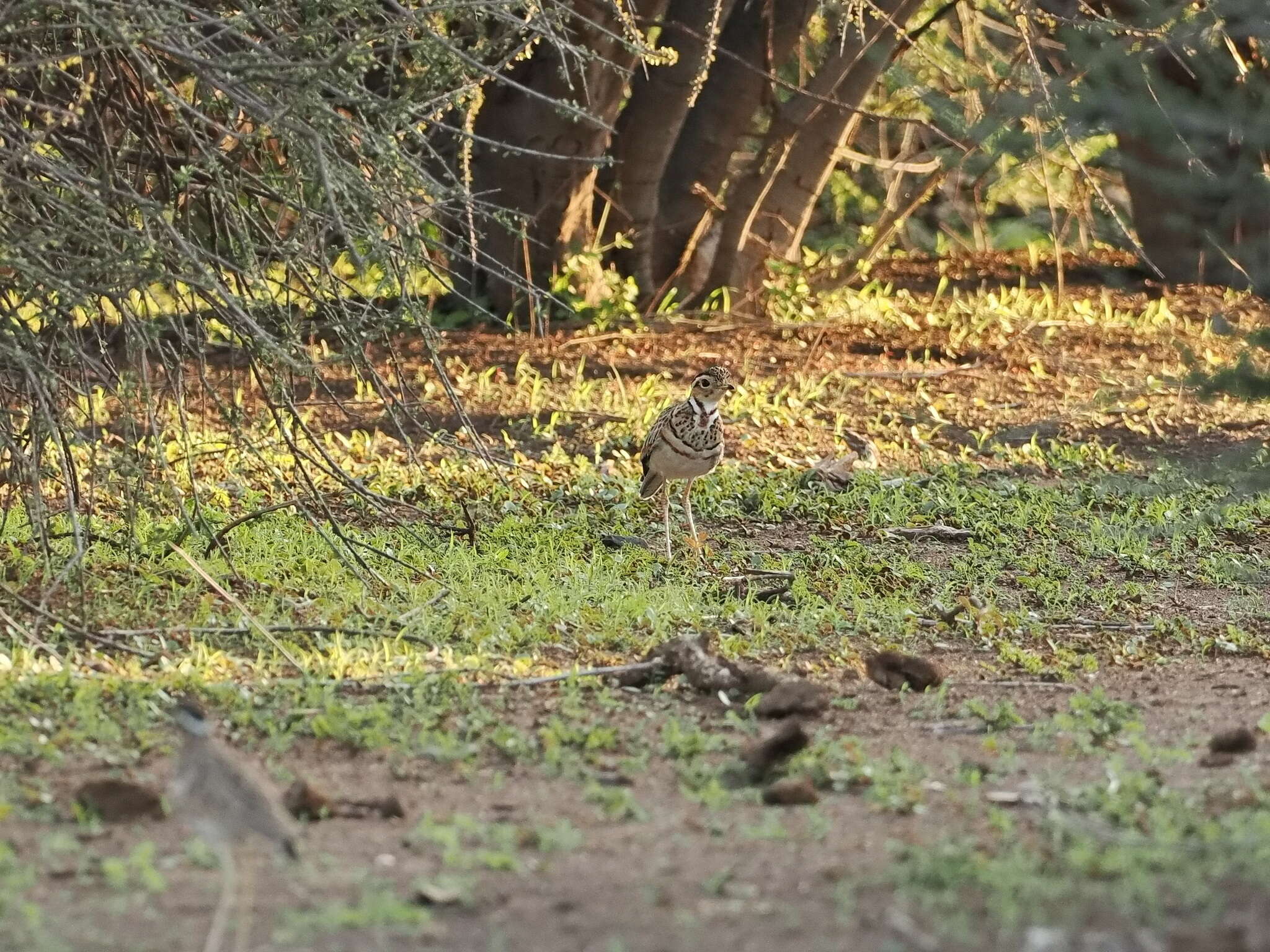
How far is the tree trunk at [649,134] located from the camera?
11.5 meters

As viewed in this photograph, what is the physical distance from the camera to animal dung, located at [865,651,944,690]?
18.1ft

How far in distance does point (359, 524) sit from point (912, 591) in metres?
2.49

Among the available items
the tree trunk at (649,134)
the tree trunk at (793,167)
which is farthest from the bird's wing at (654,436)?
the tree trunk at (793,167)

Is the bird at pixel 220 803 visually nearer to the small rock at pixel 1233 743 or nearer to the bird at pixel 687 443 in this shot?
the small rock at pixel 1233 743

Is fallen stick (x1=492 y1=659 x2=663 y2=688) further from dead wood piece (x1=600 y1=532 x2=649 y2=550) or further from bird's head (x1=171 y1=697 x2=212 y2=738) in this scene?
dead wood piece (x1=600 y1=532 x2=649 y2=550)

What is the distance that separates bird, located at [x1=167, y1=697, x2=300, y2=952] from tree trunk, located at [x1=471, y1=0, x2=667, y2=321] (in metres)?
7.75

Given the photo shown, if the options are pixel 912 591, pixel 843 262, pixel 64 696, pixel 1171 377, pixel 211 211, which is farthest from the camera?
pixel 843 262

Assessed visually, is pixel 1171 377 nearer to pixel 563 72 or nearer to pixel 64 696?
pixel 563 72

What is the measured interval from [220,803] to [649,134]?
9.08 metres

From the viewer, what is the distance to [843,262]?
1317 centimetres

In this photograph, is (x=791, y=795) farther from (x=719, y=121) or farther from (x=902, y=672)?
(x=719, y=121)

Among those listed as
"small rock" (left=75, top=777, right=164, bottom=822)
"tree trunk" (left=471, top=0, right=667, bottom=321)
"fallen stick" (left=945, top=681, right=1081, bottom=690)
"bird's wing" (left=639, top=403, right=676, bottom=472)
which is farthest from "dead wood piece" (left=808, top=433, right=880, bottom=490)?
"small rock" (left=75, top=777, right=164, bottom=822)

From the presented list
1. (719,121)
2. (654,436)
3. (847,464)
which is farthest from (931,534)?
(719,121)

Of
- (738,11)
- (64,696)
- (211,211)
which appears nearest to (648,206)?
(738,11)
